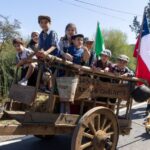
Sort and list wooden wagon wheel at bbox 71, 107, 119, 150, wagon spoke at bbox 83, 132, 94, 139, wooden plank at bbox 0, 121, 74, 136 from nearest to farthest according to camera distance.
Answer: wooden plank at bbox 0, 121, 74, 136 → wooden wagon wheel at bbox 71, 107, 119, 150 → wagon spoke at bbox 83, 132, 94, 139

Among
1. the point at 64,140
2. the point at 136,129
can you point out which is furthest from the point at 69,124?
the point at 136,129

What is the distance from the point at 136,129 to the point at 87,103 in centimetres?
343

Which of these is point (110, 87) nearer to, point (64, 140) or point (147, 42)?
point (64, 140)

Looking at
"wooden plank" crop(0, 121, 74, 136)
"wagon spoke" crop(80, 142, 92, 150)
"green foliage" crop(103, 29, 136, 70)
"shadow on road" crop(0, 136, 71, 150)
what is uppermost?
"green foliage" crop(103, 29, 136, 70)

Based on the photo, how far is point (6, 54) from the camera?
14.1 metres

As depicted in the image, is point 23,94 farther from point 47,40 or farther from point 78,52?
point 78,52

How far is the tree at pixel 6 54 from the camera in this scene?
13530 millimetres

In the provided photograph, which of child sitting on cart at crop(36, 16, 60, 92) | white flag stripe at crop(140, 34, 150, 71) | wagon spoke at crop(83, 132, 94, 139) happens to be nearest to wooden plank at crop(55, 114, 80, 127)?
wagon spoke at crop(83, 132, 94, 139)

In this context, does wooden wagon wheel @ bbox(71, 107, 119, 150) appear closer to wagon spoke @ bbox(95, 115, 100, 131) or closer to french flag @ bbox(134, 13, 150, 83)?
wagon spoke @ bbox(95, 115, 100, 131)

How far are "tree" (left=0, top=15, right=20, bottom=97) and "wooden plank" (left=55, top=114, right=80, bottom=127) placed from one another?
798 cm

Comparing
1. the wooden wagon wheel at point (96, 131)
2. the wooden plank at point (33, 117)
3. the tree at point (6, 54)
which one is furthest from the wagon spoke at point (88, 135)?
the tree at point (6, 54)

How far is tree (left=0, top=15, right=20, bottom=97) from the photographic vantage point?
13.5 metres

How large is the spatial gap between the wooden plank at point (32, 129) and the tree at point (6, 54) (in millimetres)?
7980

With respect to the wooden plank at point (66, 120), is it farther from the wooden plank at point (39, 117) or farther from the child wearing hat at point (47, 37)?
the child wearing hat at point (47, 37)
